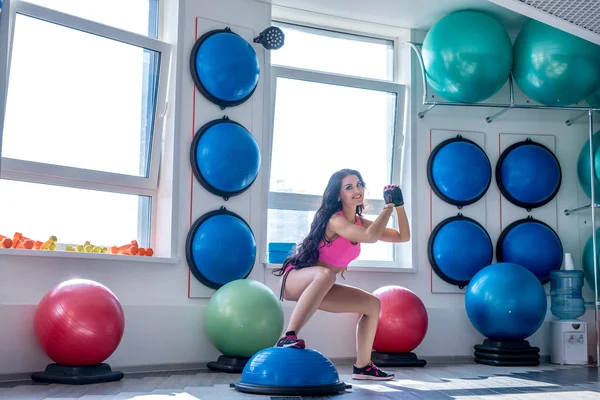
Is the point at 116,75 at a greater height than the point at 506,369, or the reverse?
the point at 116,75

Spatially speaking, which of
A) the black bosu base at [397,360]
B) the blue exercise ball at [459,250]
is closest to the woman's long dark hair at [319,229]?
the black bosu base at [397,360]

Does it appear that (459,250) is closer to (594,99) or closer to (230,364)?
(594,99)

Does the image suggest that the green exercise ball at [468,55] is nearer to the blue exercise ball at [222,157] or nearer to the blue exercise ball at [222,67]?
the blue exercise ball at [222,67]

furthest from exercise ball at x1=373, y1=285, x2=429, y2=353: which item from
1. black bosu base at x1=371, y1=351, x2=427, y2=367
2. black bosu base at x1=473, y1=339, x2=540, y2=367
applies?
black bosu base at x1=473, y1=339, x2=540, y2=367

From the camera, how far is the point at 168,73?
525 centimetres

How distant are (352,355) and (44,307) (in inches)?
96.7

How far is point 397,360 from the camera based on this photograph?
203 inches

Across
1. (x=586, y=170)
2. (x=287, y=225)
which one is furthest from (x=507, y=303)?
(x=287, y=225)

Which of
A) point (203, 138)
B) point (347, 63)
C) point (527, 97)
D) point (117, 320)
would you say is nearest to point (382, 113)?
point (347, 63)

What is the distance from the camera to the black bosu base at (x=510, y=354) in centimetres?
533

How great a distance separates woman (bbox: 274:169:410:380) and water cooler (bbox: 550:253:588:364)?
200 centimetres

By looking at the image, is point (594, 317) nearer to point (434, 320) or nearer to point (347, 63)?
point (434, 320)

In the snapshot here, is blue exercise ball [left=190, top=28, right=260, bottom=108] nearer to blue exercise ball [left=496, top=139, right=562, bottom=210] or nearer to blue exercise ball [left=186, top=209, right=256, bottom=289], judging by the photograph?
blue exercise ball [left=186, top=209, right=256, bottom=289]

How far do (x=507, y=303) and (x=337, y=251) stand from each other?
5.65 ft
